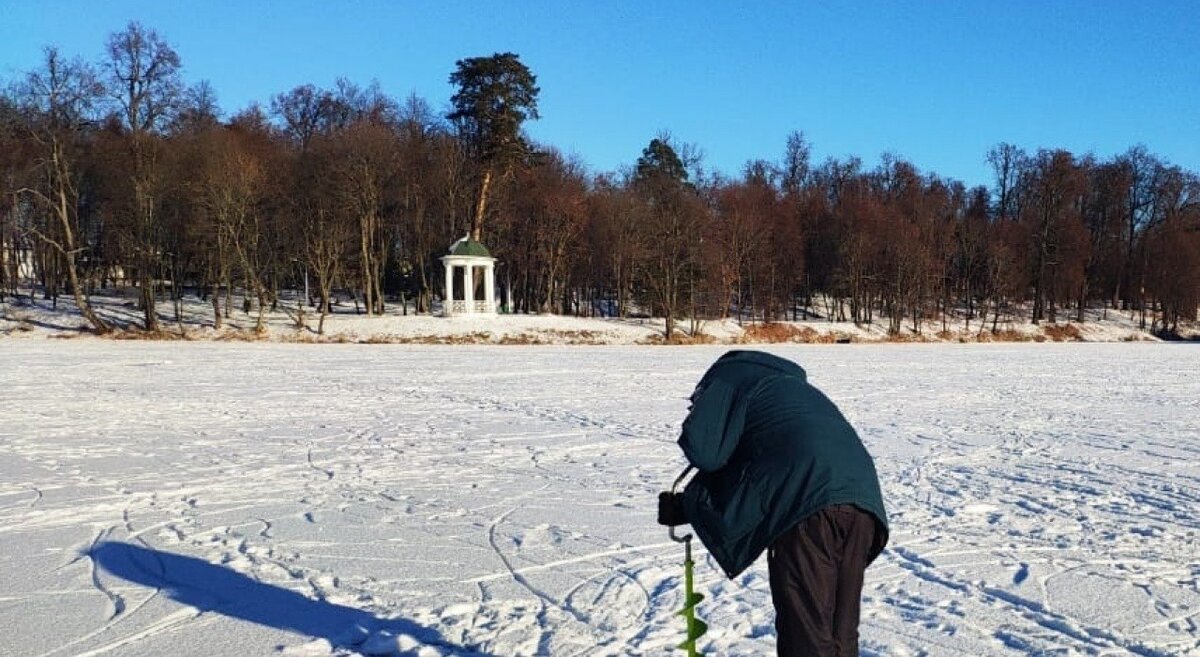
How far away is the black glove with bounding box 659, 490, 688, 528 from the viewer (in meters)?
3.54

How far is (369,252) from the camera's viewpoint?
48656mm

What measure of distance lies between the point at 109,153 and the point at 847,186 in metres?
52.8

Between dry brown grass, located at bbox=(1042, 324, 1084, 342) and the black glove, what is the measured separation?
59.7m

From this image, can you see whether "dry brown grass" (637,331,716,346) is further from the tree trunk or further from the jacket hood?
the jacket hood

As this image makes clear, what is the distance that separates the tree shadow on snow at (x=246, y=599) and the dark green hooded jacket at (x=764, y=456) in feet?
7.10

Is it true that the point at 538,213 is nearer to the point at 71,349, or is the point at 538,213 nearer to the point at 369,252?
the point at 369,252

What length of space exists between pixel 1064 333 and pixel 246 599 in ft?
200

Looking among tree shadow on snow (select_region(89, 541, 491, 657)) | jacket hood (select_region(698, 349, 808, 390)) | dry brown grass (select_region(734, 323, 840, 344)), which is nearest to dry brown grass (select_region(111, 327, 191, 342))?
dry brown grass (select_region(734, 323, 840, 344))

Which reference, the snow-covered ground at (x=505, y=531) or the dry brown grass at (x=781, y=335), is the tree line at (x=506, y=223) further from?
the snow-covered ground at (x=505, y=531)

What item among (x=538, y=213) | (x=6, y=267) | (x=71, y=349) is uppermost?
(x=538, y=213)

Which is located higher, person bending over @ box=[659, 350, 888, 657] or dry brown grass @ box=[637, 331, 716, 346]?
person bending over @ box=[659, 350, 888, 657]

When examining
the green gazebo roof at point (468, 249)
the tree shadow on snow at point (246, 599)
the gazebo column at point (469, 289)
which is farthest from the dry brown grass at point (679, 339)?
the tree shadow on snow at point (246, 599)

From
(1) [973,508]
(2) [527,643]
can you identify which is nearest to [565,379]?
(1) [973,508]

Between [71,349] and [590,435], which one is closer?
[590,435]
